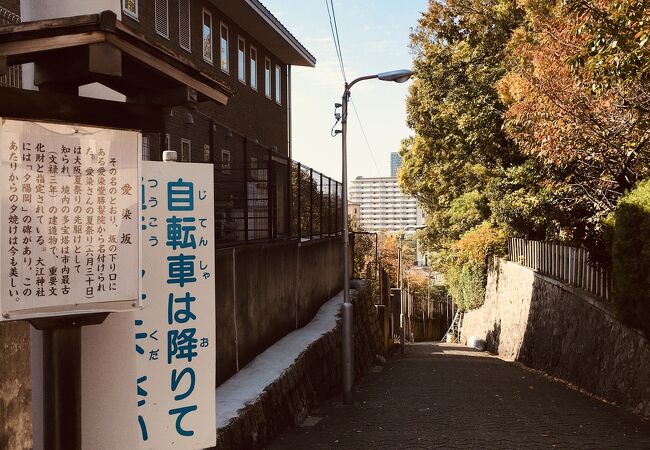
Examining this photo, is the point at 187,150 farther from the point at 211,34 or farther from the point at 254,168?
the point at 211,34

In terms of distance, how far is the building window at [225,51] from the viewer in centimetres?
2241

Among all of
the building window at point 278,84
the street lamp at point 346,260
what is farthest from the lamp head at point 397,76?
the building window at point 278,84

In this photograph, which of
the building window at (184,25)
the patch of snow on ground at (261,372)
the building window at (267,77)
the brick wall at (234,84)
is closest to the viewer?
the patch of snow on ground at (261,372)

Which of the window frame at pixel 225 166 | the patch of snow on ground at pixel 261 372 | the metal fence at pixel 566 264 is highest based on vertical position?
the window frame at pixel 225 166

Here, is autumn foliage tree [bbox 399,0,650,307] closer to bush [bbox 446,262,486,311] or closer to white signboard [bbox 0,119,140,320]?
bush [bbox 446,262,486,311]

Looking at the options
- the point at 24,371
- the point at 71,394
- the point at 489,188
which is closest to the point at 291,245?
the point at 24,371

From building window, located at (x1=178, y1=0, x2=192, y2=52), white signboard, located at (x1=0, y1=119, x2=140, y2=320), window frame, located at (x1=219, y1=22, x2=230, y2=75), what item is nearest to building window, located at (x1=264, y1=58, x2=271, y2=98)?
window frame, located at (x1=219, y1=22, x2=230, y2=75)

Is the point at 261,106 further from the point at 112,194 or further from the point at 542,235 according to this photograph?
the point at 112,194

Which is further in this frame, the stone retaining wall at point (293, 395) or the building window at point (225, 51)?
the building window at point (225, 51)

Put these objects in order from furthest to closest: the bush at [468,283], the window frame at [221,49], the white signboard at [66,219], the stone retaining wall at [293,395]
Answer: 1. the bush at [468,283]
2. the window frame at [221,49]
3. the stone retaining wall at [293,395]
4. the white signboard at [66,219]

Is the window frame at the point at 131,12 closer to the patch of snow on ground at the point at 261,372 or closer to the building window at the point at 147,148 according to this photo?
the building window at the point at 147,148

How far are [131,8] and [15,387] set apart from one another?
45.6 ft

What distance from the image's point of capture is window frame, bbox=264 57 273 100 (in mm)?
27281

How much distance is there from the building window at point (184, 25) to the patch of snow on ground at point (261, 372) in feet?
31.7
